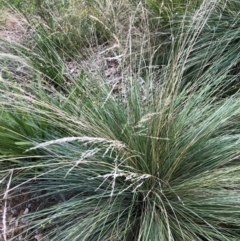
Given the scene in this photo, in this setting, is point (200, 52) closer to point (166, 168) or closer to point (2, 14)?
point (166, 168)

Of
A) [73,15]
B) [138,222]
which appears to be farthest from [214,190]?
[73,15]

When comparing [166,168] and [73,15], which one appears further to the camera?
[73,15]

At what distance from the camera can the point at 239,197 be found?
195cm

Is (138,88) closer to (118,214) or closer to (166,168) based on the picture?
(166,168)

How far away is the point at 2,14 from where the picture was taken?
4.80 m

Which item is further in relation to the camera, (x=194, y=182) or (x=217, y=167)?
(x=217, y=167)

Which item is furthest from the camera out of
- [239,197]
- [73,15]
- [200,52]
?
[73,15]

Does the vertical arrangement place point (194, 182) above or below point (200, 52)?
below

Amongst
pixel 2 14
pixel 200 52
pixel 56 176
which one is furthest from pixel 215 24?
pixel 2 14

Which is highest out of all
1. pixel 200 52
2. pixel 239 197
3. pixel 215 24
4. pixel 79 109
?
pixel 215 24

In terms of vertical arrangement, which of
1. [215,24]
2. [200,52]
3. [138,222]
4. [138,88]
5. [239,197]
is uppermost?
[215,24]

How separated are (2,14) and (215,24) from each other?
8.66ft

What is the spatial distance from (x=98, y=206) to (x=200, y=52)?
5.95 feet

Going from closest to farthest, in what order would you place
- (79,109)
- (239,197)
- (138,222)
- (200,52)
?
(239,197) → (138,222) → (79,109) → (200,52)
